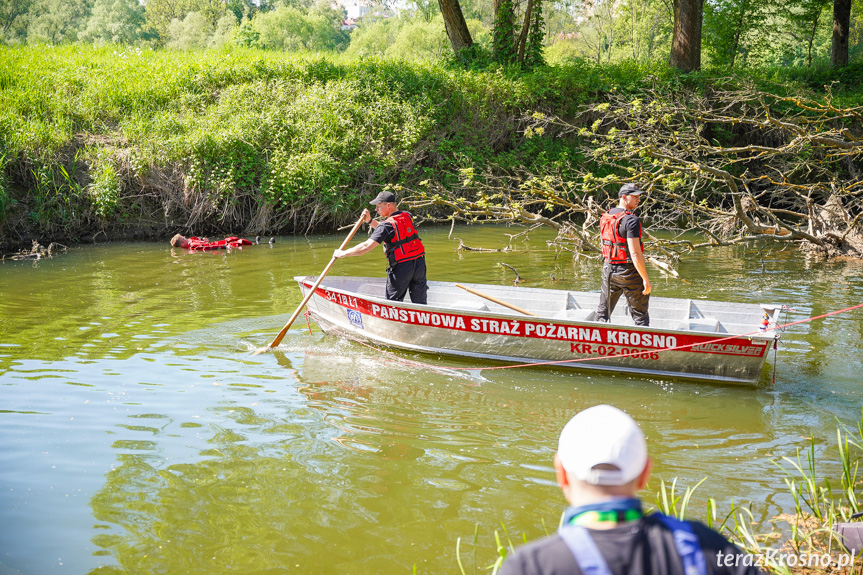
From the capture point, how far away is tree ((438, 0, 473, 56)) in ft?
77.3

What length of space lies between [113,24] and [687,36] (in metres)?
53.6

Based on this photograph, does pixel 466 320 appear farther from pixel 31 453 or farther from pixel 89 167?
pixel 89 167

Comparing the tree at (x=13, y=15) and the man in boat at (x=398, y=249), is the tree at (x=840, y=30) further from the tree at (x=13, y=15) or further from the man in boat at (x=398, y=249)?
the tree at (x=13, y=15)

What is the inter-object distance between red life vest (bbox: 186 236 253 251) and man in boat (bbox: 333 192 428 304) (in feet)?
29.8

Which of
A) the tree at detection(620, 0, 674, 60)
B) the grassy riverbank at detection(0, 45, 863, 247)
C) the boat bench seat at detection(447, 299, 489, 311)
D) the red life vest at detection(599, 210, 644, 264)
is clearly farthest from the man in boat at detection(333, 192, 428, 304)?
the tree at detection(620, 0, 674, 60)

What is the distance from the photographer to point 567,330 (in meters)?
7.50

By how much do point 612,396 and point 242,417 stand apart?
11.8 ft

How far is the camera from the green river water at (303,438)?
439 cm

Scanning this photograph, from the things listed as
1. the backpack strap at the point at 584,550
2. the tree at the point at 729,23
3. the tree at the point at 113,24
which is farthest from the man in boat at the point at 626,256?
the tree at the point at 113,24

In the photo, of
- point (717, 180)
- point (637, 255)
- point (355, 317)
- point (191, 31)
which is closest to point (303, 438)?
point (355, 317)

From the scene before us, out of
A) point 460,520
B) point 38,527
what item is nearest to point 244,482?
point 38,527

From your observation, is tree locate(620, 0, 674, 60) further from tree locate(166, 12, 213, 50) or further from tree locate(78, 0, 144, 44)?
tree locate(78, 0, 144, 44)

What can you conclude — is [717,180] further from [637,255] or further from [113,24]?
[113,24]

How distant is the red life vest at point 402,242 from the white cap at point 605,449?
6.61 metres
